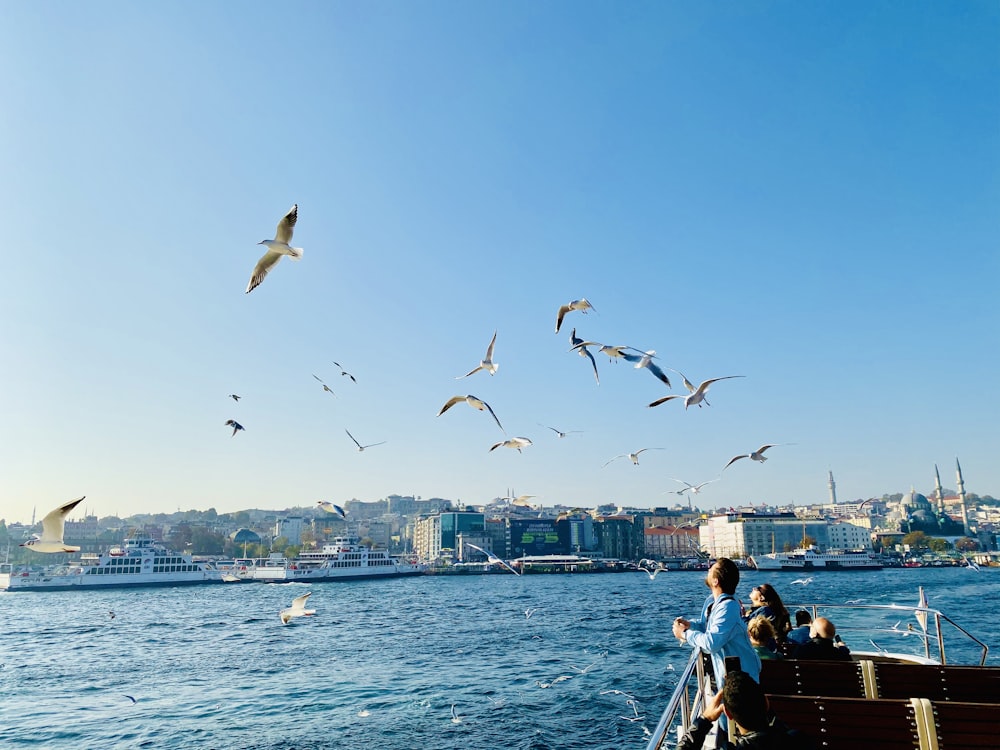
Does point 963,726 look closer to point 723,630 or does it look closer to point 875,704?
point 875,704

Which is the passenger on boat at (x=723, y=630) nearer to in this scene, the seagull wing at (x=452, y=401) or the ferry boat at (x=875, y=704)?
the ferry boat at (x=875, y=704)

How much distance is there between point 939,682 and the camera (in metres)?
3.82

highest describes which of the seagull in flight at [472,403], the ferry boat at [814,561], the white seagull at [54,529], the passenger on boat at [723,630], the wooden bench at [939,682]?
the seagull in flight at [472,403]

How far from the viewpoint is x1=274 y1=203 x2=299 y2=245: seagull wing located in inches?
308

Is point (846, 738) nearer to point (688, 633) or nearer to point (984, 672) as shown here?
point (688, 633)

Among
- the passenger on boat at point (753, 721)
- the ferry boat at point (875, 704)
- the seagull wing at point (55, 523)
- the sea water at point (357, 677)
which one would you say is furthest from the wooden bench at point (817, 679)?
the sea water at point (357, 677)

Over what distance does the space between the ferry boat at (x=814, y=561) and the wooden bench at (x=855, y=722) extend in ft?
301

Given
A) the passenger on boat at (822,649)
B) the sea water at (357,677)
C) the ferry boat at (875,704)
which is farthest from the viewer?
the sea water at (357,677)

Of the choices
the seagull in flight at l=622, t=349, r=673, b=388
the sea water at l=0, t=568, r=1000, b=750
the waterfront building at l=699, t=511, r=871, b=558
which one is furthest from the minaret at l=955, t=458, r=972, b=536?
the seagull in flight at l=622, t=349, r=673, b=388

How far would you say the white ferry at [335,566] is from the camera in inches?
3081

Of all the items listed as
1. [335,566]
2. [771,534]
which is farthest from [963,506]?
[335,566]

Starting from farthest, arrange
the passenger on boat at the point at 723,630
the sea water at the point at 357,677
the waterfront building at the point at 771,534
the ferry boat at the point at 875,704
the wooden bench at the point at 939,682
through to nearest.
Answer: the waterfront building at the point at 771,534 < the sea water at the point at 357,677 < the wooden bench at the point at 939,682 < the passenger on boat at the point at 723,630 < the ferry boat at the point at 875,704

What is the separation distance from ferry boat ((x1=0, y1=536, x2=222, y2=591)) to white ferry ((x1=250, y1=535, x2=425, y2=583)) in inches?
318

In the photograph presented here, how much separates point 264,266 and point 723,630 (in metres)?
6.67
